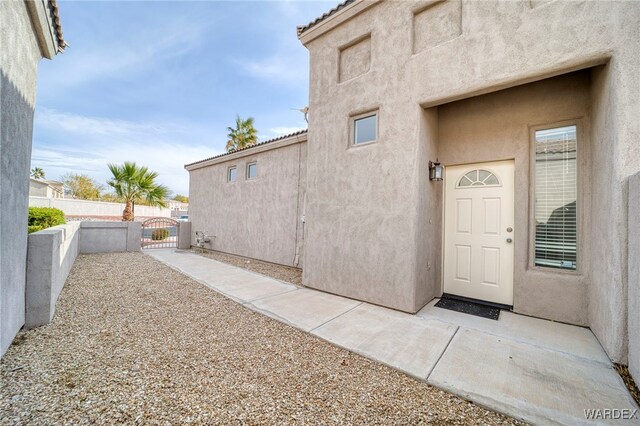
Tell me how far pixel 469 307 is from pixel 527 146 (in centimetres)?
302

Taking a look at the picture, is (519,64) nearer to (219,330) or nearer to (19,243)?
(219,330)

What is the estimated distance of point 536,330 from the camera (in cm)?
352

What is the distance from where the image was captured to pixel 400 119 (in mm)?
4277

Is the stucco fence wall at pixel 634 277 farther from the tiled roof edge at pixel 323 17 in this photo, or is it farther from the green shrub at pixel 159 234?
the green shrub at pixel 159 234

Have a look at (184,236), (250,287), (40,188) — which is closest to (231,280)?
(250,287)

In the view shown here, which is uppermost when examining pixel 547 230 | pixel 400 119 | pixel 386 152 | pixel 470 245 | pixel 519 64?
pixel 519 64

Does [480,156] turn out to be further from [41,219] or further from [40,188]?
[40,188]

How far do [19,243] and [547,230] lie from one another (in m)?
7.56

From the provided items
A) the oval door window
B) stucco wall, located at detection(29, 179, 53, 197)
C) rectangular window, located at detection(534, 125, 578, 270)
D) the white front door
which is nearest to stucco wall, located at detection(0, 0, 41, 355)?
the white front door

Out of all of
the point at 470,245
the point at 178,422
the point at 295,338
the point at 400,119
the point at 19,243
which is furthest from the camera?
the point at 470,245

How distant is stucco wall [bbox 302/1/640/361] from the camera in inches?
109

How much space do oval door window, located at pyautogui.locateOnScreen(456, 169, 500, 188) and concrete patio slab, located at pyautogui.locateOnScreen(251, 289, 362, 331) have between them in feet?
10.5

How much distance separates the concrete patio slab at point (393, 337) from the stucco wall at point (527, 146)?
1.74m

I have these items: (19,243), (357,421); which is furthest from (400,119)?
(19,243)
